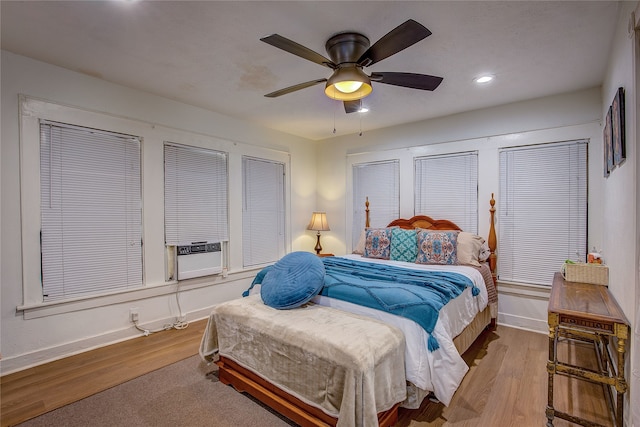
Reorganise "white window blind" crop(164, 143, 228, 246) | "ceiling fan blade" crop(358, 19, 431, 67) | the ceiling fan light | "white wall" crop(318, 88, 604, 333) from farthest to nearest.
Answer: "white window blind" crop(164, 143, 228, 246)
"white wall" crop(318, 88, 604, 333)
the ceiling fan light
"ceiling fan blade" crop(358, 19, 431, 67)

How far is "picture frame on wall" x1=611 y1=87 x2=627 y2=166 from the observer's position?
73.3 inches

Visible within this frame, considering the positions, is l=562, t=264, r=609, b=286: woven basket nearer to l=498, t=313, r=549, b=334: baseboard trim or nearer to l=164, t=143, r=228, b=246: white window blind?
l=498, t=313, r=549, b=334: baseboard trim

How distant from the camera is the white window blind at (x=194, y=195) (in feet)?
11.8

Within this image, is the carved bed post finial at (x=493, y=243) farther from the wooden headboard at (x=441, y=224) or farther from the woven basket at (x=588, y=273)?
the woven basket at (x=588, y=273)

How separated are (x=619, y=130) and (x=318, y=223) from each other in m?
3.85

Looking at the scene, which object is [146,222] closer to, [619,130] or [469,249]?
[469,249]

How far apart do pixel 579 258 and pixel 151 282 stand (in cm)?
471

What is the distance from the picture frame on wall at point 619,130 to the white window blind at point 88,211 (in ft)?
13.4

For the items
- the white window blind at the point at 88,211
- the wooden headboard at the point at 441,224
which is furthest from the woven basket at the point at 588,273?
the white window blind at the point at 88,211

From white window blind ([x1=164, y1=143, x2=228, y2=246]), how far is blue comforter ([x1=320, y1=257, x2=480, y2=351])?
182cm

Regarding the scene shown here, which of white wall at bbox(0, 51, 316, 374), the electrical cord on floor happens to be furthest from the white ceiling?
the electrical cord on floor

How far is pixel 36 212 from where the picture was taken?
2.68 m

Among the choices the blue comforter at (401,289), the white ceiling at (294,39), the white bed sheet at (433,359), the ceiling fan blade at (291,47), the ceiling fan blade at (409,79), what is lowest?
the white bed sheet at (433,359)

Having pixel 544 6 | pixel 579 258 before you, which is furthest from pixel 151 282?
pixel 579 258
